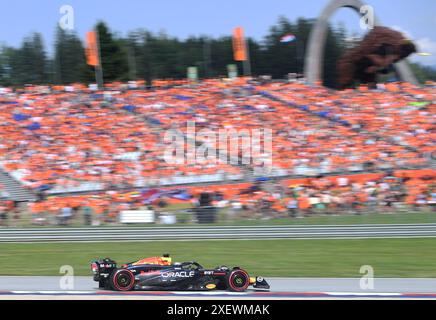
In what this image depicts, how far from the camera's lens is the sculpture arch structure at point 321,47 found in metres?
29.0

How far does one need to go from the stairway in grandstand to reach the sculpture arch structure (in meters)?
14.2

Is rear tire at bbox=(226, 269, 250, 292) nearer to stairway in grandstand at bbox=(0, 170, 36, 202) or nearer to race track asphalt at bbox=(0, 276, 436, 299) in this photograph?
race track asphalt at bbox=(0, 276, 436, 299)

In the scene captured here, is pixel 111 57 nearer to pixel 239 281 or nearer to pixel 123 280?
pixel 123 280

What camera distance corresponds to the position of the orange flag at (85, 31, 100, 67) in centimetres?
2952

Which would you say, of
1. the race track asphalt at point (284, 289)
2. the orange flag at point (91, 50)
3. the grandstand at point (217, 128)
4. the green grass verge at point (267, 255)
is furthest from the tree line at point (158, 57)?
the race track asphalt at point (284, 289)

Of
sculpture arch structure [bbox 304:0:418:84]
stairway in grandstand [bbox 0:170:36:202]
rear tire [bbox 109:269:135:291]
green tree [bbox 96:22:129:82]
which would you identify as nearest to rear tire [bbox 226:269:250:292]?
rear tire [bbox 109:269:135:291]

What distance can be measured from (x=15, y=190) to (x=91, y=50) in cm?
1271

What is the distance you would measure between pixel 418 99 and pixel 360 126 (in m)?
3.87

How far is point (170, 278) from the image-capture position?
8672mm

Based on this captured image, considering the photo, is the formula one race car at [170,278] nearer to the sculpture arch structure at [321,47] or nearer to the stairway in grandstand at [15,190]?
the stairway in grandstand at [15,190]

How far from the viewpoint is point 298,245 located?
48.3ft

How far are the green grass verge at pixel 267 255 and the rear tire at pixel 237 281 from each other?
252cm

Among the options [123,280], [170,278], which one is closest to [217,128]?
[170,278]
